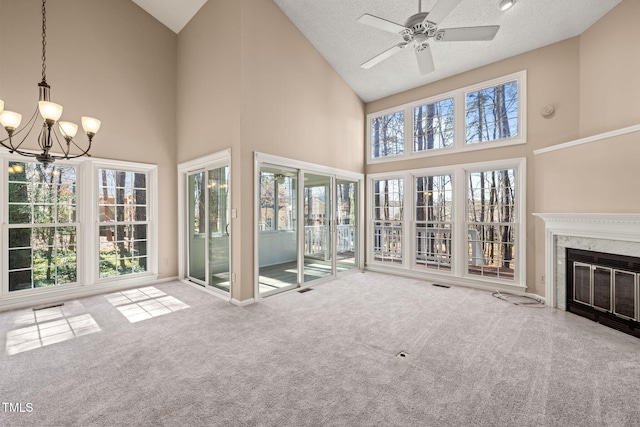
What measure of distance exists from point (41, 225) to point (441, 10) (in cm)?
560

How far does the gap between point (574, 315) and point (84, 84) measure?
7.47 meters

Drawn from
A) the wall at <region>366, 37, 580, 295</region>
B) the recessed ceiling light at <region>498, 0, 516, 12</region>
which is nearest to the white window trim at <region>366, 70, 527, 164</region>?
A: the wall at <region>366, 37, 580, 295</region>

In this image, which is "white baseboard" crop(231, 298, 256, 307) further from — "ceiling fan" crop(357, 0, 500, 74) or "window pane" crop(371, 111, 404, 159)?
"window pane" crop(371, 111, 404, 159)

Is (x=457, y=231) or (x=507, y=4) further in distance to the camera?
(x=457, y=231)

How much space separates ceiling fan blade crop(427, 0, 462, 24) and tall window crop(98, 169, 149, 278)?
4.86 meters

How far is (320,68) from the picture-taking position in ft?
16.9

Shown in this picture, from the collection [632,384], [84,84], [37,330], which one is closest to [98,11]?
[84,84]

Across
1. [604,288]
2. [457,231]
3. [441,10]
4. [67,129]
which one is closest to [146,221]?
[67,129]

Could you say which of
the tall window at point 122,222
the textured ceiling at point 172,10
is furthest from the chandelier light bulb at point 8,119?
the textured ceiling at point 172,10

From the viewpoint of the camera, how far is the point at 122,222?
462cm

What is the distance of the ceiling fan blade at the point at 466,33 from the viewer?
9.14 ft

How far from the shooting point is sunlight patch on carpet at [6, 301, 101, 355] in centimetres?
273

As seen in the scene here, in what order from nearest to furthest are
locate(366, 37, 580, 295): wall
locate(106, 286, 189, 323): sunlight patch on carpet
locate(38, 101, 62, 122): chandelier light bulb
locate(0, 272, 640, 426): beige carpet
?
locate(0, 272, 640, 426): beige carpet
locate(38, 101, 62, 122): chandelier light bulb
locate(106, 286, 189, 323): sunlight patch on carpet
locate(366, 37, 580, 295): wall

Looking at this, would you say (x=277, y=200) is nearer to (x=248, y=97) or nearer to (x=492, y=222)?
(x=248, y=97)
